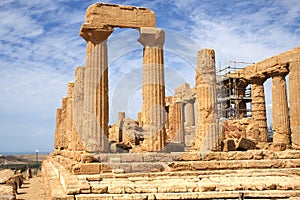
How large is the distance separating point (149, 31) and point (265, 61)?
11.2m

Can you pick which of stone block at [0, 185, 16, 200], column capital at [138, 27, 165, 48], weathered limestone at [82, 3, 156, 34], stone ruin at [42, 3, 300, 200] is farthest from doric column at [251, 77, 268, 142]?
stone block at [0, 185, 16, 200]

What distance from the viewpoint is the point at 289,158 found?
12742 millimetres

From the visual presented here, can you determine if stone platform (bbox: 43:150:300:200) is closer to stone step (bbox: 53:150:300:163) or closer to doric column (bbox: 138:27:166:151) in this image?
stone step (bbox: 53:150:300:163)

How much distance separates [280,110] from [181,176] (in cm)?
1280

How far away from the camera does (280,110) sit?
21141 millimetres

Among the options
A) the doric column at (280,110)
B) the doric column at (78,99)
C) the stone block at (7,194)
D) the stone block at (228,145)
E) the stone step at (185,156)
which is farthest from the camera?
the doric column at (280,110)

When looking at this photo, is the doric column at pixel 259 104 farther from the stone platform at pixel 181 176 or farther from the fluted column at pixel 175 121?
the stone platform at pixel 181 176

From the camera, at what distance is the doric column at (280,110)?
68.6 feet

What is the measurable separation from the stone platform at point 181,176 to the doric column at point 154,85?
1508 millimetres

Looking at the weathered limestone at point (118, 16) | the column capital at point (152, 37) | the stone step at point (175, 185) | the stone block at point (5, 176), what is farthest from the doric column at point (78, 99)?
the stone step at point (175, 185)

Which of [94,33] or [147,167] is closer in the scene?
[147,167]

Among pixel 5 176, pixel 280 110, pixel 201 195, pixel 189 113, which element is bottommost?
pixel 5 176

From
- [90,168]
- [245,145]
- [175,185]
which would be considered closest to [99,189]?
[175,185]

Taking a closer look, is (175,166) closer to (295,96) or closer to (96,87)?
(96,87)
